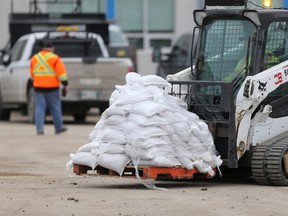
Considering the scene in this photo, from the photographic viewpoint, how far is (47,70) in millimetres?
21812

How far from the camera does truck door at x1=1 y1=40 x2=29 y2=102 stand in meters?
25.5

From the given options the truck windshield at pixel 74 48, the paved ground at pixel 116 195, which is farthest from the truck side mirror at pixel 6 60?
the paved ground at pixel 116 195

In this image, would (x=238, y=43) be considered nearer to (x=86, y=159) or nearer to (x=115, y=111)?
(x=115, y=111)

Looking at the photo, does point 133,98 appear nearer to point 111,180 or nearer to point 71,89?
point 111,180

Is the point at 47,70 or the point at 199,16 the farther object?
the point at 47,70

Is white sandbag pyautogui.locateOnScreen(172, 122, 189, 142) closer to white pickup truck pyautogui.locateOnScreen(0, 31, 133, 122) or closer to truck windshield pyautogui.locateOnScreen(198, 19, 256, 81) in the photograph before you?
truck windshield pyautogui.locateOnScreen(198, 19, 256, 81)

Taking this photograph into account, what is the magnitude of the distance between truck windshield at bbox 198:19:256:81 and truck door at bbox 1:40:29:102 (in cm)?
1204

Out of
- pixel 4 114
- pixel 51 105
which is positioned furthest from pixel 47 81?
pixel 4 114

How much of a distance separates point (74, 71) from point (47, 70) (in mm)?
3004

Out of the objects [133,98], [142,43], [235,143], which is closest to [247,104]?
[235,143]

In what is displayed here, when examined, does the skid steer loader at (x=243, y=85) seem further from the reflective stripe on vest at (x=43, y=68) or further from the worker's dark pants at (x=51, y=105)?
the worker's dark pants at (x=51, y=105)

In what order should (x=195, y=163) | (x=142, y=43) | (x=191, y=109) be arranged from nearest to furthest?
(x=195, y=163) → (x=191, y=109) → (x=142, y=43)

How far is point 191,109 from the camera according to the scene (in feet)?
42.6

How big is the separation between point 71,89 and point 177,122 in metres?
12.7
